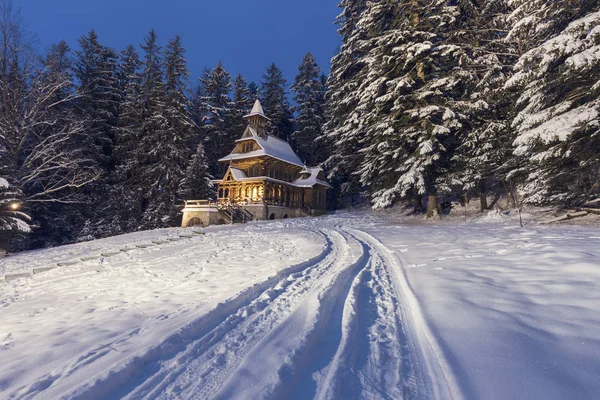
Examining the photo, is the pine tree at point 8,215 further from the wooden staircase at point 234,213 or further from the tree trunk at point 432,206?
the tree trunk at point 432,206

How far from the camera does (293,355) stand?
267 cm

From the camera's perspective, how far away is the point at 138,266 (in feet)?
26.6

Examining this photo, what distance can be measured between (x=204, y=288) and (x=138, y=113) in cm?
3498

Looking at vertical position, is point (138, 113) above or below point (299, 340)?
above

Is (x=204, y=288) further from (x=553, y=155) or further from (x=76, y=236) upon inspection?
(x=76, y=236)

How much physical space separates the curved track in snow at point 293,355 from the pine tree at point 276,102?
4296 cm

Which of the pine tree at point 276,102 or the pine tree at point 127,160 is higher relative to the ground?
the pine tree at point 276,102

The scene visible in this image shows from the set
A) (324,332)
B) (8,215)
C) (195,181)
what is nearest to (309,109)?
(195,181)

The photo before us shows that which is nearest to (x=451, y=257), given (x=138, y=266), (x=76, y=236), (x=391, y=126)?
(x=138, y=266)

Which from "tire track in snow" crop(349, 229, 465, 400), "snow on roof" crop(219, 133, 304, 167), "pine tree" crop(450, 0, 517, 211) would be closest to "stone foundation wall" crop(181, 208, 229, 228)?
"snow on roof" crop(219, 133, 304, 167)


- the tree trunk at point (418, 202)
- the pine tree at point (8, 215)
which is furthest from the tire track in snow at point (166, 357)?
the tree trunk at point (418, 202)

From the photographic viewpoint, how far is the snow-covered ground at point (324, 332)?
2254mm

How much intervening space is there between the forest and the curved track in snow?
9.55 m

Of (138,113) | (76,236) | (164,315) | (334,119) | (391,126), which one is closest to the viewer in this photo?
(164,315)
